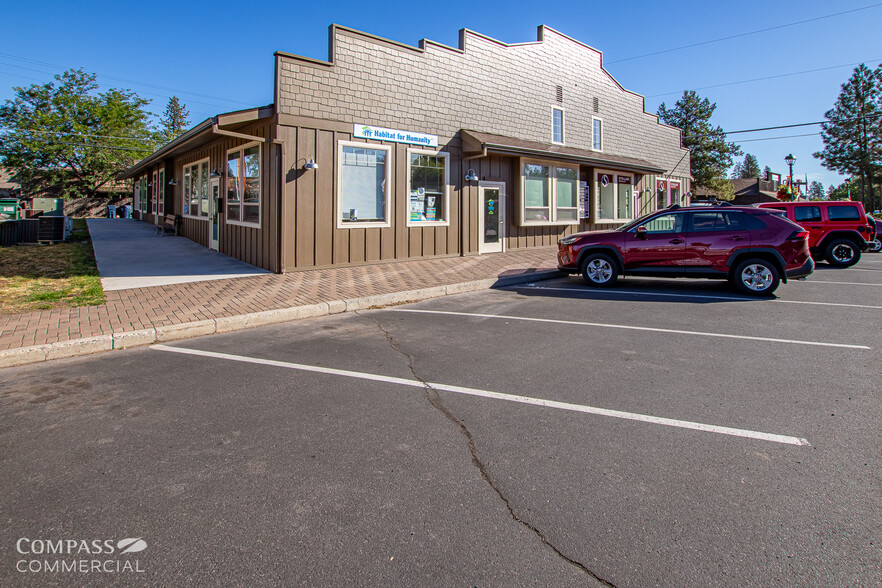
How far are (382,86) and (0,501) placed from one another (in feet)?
41.8

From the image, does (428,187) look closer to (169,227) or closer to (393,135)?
(393,135)

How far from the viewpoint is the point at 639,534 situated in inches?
109

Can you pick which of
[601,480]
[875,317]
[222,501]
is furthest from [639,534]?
[875,317]

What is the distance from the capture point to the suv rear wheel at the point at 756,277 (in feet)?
33.9

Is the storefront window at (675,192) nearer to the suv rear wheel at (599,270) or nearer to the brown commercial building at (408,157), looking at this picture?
the brown commercial building at (408,157)

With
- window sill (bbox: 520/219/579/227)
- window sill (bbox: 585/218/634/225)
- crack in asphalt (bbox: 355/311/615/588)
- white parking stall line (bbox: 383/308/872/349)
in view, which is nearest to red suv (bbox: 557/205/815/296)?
white parking stall line (bbox: 383/308/872/349)

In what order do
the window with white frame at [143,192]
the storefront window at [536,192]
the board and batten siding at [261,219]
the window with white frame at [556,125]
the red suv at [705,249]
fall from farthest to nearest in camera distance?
1. the window with white frame at [143,192]
2. the window with white frame at [556,125]
3. the storefront window at [536,192]
4. the board and batten siding at [261,219]
5. the red suv at [705,249]

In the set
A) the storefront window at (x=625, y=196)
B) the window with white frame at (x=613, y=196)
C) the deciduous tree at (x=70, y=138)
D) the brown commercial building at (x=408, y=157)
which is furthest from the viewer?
the deciduous tree at (x=70, y=138)

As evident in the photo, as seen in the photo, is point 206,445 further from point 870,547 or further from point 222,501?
point 870,547

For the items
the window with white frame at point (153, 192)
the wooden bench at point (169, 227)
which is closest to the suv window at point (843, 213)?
the wooden bench at point (169, 227)

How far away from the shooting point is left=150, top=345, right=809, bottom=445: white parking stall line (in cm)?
398

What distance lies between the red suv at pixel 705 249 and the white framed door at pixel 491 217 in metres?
5.20

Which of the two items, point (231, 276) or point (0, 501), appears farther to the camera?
point (231, 276)

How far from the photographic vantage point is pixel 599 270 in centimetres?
1175
